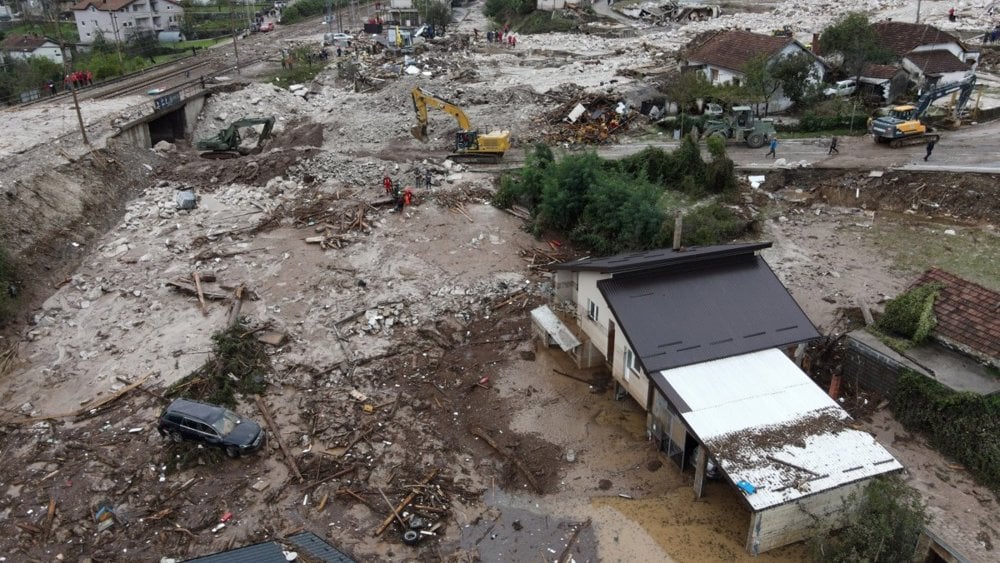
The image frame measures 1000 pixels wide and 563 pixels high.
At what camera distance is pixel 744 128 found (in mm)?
39156

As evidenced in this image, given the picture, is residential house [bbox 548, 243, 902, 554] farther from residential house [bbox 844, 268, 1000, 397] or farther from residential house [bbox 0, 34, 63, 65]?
residential house [bbox 0, 34, 63, 65]

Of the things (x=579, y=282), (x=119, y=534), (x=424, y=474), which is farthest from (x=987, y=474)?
(x=119, y=534)

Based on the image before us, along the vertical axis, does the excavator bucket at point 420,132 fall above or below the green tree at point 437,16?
below

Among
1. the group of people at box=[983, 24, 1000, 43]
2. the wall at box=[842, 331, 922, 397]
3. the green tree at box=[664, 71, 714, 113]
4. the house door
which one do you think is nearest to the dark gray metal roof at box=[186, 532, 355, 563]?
the house door

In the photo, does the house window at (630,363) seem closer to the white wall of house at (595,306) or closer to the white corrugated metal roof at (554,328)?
the white wall of house at (595,306)

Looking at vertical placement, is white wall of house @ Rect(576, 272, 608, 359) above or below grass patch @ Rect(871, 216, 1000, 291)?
above

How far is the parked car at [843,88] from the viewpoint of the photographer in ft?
145

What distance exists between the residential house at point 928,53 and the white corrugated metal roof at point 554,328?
36049 millimetres

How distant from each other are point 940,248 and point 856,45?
21988 millimetres

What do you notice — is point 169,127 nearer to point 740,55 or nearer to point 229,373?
point 229,373

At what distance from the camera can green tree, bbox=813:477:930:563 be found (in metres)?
13.8

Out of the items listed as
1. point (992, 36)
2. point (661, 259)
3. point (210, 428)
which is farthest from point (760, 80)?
point (210, 428)

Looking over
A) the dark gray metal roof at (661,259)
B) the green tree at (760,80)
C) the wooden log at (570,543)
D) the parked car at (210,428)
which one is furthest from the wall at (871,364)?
the green tree at (760,80)

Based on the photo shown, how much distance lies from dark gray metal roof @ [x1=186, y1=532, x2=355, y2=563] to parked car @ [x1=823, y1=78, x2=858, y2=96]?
42379 mm
